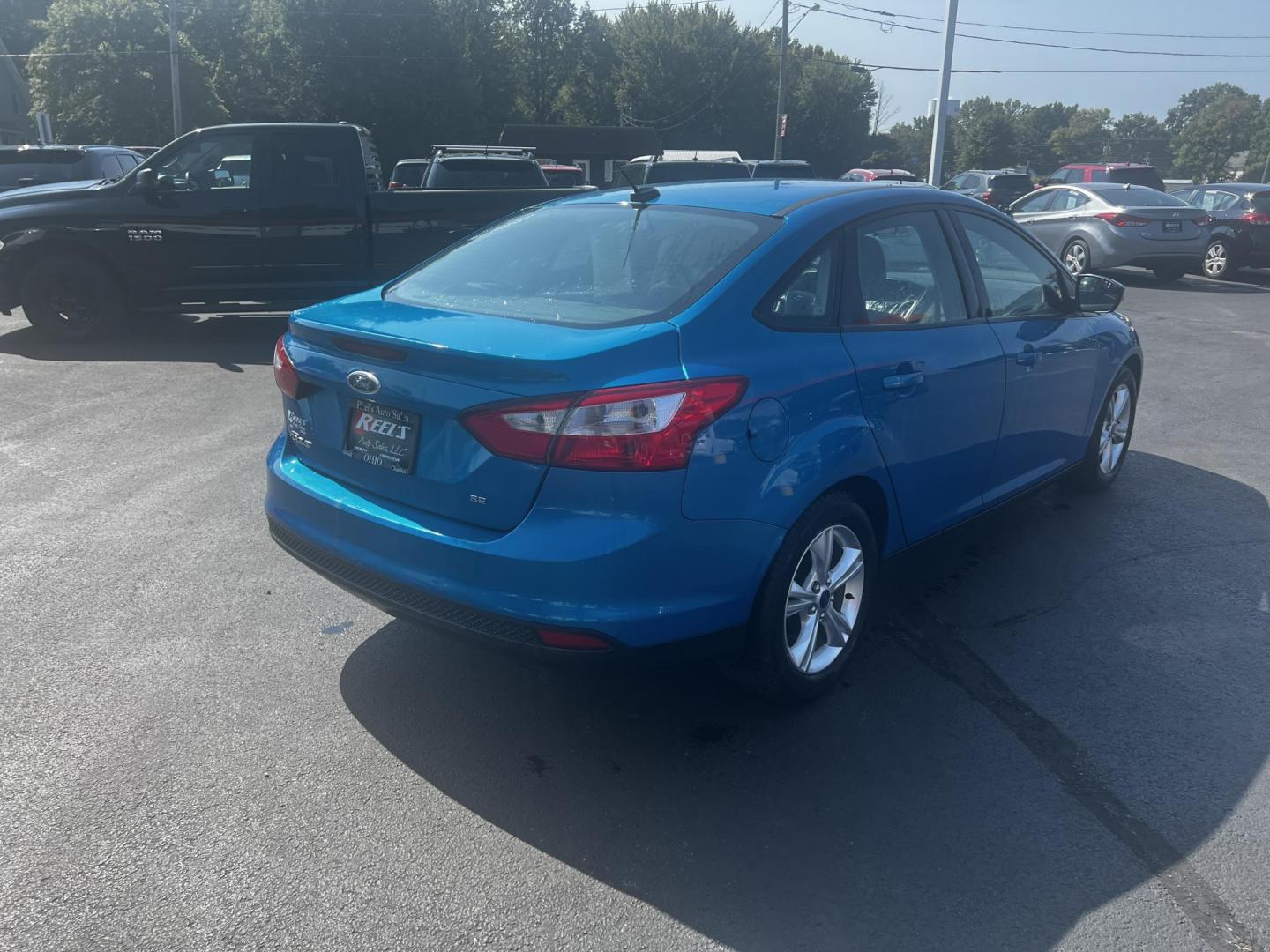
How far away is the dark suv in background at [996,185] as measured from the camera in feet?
80.6

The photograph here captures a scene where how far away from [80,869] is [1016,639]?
11.2ft

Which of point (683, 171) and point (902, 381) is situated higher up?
point (683, 171)

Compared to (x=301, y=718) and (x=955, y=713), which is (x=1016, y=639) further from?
(x=301, y=718)

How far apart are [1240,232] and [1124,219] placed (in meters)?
2.95

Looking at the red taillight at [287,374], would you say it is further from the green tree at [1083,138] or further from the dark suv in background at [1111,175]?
the green tree at [1083,138]

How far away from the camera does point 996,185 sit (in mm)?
25594

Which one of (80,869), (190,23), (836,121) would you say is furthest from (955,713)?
(836,121)

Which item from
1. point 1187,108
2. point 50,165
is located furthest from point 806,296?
point 1187,108

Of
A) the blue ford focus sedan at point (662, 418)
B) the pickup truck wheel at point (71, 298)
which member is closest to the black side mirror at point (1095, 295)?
the blue ford focus sedan at point (662, 418)

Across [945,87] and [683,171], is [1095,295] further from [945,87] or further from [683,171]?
[945,87]

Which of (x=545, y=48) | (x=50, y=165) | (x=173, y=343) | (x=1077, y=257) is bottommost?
(x=173, y=343)

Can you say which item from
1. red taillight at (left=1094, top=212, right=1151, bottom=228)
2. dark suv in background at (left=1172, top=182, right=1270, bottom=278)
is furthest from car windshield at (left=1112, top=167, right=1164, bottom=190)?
red taillight at (left=1094, top=212, right=1151, bottom=228)

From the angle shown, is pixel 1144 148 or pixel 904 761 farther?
pixel 1144 148

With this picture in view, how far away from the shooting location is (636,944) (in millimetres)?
2668
